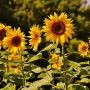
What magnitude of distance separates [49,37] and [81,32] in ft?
76.3

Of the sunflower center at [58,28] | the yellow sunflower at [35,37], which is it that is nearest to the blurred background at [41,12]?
the yellow sunflower at [35,37]

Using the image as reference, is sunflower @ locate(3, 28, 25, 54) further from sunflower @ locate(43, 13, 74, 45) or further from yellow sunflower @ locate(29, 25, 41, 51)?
sunflower @ locate(43, 13, 74, 45)

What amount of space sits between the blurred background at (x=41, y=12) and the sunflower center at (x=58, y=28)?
21453mm

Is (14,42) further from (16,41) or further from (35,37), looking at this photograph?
(35,37)

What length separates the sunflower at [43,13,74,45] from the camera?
477 cm

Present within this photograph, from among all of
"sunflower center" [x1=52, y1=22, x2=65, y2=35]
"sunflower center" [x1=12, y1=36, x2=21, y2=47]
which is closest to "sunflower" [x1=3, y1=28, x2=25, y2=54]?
"sunflower center" [x1=12, y1=36, x2=21, y2=47]

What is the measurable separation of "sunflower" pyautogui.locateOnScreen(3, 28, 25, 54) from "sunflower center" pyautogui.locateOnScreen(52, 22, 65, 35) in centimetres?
67

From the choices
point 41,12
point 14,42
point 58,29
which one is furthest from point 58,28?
point 41,12

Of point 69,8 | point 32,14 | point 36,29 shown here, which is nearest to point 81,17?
point 69,8

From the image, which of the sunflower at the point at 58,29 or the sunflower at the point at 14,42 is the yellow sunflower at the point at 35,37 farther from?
the sunflower at the point at 58,29

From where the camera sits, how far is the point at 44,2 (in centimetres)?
2956

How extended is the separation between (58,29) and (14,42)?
35.6 inches

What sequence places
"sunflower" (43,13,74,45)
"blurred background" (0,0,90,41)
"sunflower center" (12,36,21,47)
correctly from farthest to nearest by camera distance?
"blurred background" (0,0,90,41), "sunflower center" (12,36,21,47), "sunflower" (43,13,74,45)

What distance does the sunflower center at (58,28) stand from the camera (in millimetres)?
4883
